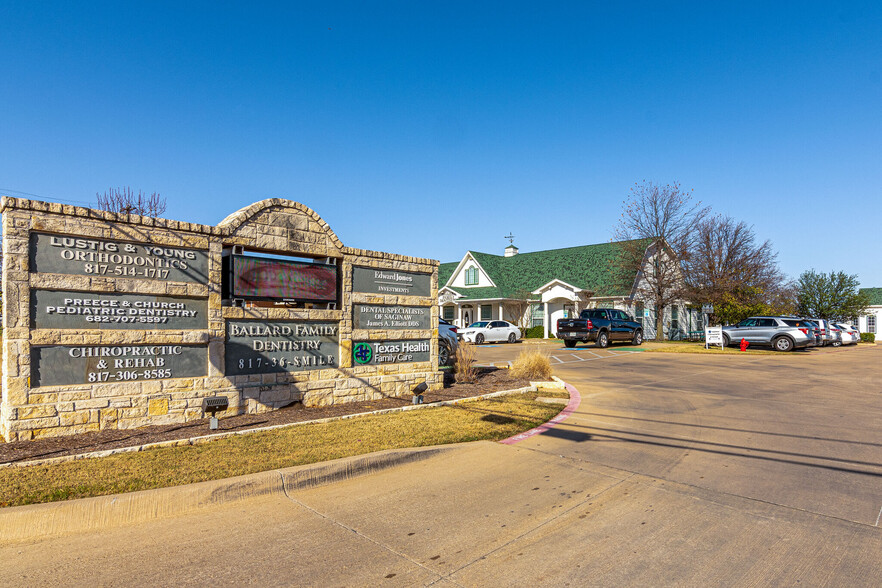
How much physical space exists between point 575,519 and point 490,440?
111 inches

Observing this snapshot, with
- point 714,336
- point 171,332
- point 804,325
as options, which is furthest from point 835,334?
point 171,332

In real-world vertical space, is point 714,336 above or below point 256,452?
above

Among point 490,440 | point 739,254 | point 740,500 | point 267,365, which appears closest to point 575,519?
point 740,500

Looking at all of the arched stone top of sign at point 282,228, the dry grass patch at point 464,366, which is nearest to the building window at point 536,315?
the dry grass patch at point 464,366

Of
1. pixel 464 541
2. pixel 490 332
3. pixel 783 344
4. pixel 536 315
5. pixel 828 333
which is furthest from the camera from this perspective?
pixel 536 315

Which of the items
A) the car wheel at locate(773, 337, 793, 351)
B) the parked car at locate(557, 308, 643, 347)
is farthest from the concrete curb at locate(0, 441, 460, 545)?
the car wheel at locate(773, 337, 793, 351)

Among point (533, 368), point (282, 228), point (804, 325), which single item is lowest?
point (533, 368)

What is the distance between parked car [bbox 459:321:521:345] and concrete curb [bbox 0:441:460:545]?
Result: 27536 mm

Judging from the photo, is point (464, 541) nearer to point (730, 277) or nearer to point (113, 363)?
point (113, 363)

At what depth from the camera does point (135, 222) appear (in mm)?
7898

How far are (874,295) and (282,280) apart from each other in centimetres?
6311

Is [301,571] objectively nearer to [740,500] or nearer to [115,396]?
[740,500]

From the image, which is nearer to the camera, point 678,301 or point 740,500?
point 740,500

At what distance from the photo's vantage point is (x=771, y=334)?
2648 centimetres
